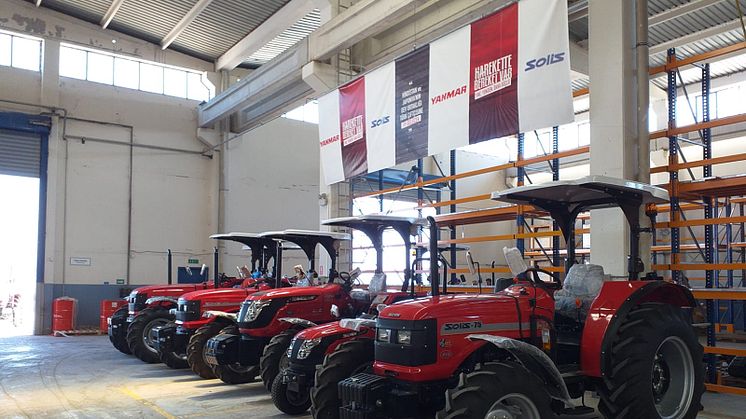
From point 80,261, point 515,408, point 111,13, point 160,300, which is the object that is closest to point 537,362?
point 515,408

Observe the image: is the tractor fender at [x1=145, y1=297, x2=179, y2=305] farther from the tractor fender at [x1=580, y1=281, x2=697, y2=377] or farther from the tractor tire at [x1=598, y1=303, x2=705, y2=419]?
the tractor tire at [x1=598, y1=303, x2=705, y2=419]

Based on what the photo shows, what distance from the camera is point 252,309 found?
8898 millimetres

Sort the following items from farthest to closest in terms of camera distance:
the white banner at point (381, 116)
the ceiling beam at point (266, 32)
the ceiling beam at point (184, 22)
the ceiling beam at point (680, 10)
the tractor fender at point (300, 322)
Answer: the ceiling beam at point (184, 22)
the ceiling beam at point (266, 32)
the white banner at point (381, 116)
the ceiling beam at point (680, 10)
the tractor fender at point (300, 322)

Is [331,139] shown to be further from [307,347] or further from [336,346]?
[336,346]

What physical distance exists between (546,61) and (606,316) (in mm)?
4233

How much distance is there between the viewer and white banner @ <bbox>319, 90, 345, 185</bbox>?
1340cm

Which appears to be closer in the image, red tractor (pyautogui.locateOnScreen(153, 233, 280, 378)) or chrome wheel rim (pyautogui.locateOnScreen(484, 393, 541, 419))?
chrome wheel rim (pyautogui.locateOnScreen(484, 393, 541, 419))

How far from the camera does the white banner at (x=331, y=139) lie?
1340 cm

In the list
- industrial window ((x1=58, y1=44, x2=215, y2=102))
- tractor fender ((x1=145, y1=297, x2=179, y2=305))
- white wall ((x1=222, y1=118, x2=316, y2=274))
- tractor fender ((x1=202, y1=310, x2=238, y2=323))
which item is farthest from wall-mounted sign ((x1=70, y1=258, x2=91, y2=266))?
tractor fender ((x1=202, y1=310, x2=238, y2=323))

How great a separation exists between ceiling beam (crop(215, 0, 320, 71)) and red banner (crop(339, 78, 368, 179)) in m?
2.48

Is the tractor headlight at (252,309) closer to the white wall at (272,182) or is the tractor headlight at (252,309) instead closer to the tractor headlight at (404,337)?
the tractor headlight at (404,337)

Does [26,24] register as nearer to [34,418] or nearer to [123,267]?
[123,267]

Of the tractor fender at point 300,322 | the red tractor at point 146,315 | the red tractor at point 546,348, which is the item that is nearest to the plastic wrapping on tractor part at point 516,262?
the red tractor at point 546,348

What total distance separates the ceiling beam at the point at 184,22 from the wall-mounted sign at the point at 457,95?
528cm
